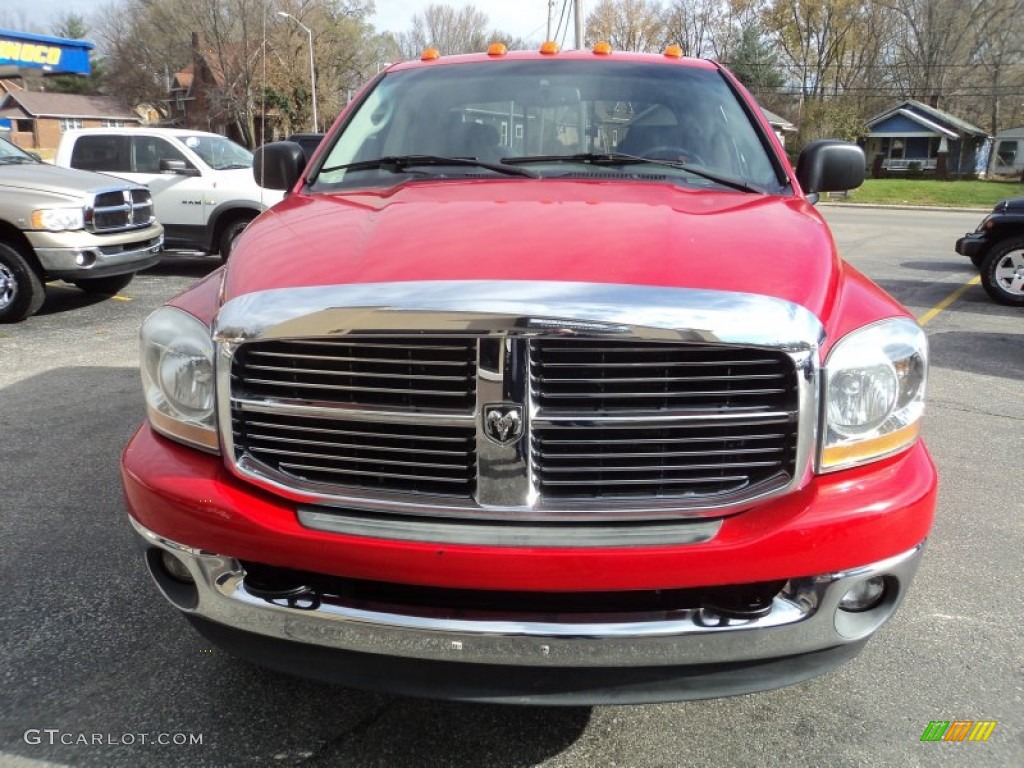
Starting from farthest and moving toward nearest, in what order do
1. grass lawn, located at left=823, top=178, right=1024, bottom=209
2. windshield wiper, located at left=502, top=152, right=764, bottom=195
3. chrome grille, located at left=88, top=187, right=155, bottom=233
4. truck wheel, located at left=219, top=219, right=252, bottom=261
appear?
grass lawn, located at left=823, top=178, right=1024, bottom=209
truck wheel, located at left=219, top=219, right=252, bottom=261
chrome grille, located at left=88, top=187, right=155, bottom=233
windshield wiper, located at left=502, top=152, right=764, bottom=195

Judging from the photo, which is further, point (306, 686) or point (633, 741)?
point (306, 686)

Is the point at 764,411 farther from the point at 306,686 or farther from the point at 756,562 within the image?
the point at 306,686

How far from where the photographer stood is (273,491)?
1975mm

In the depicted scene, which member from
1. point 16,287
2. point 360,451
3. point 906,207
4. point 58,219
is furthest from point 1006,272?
point 906,207

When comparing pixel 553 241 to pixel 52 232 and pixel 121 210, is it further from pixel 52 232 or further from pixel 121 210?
pixel 121 210

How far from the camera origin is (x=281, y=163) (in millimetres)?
3711

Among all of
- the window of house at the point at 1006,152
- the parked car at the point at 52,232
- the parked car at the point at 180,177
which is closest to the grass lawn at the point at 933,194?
the window of house at the point at 1006,152

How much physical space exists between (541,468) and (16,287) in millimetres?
7645

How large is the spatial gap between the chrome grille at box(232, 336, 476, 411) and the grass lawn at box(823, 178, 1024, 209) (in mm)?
35617

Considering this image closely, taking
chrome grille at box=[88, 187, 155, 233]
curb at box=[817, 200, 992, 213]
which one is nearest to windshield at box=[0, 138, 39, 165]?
chrome grille at box=[88, 187, 155, 233]

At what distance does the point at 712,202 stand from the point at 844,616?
1.31 metres

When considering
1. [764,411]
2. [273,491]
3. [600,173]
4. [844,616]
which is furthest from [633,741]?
[600,173]

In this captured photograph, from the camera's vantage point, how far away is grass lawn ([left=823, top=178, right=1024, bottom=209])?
33953mm
